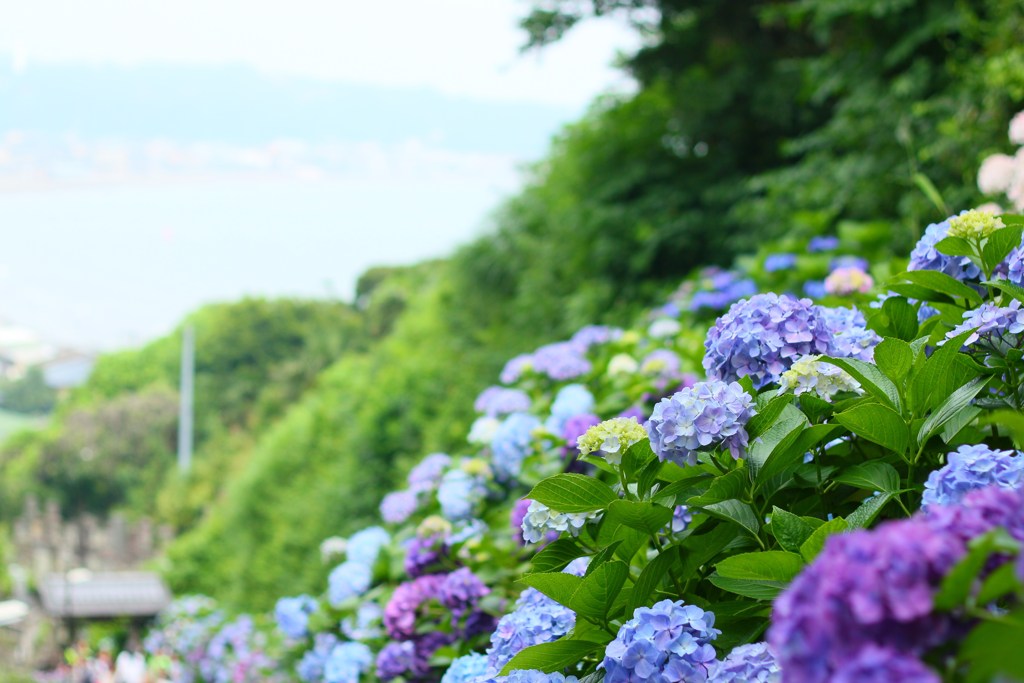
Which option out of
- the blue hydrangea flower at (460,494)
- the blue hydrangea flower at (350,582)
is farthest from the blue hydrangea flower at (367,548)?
the blue hydrangea flower at (460,494)

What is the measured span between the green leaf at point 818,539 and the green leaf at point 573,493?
17cm

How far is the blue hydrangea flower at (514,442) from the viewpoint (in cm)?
146

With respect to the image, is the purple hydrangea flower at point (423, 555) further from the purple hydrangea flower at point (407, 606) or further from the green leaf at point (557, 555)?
the green leaf at point (557, 555)

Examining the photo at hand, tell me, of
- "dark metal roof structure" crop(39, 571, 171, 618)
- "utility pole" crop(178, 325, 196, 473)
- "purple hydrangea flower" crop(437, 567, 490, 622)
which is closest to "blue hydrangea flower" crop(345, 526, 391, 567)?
"purple hydrangea flower" crop(437, 567, 490, 622)

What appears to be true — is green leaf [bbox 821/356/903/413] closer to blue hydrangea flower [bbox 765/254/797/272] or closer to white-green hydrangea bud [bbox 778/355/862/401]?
white-green hydrangea bud [bbox 778/355/862/401]

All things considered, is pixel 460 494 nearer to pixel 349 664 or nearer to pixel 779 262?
pixel 349 664

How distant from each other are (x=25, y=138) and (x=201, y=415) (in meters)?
14.5

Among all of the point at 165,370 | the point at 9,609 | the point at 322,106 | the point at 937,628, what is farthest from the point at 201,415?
the point at 937,628

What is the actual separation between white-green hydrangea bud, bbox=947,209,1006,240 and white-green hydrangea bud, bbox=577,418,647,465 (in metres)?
0.33

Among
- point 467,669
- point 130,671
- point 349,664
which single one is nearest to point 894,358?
point 467,669

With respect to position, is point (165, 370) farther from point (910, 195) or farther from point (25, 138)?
point (910, 195)

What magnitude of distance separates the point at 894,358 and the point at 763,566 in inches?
9.4

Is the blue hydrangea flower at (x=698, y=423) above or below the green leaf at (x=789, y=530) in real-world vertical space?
above

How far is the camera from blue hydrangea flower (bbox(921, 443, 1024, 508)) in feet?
1.99
